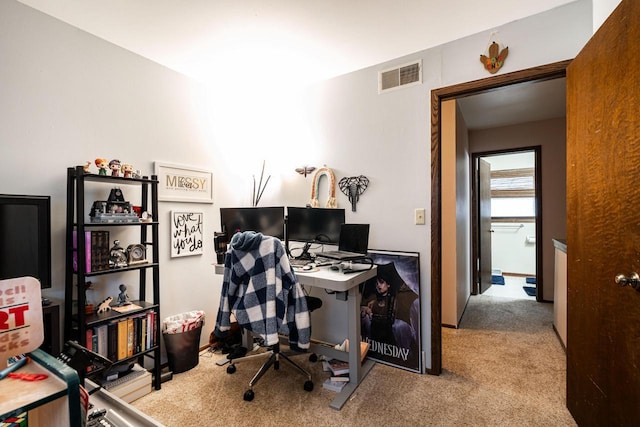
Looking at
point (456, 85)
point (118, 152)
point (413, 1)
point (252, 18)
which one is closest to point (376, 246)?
point (456, 85)

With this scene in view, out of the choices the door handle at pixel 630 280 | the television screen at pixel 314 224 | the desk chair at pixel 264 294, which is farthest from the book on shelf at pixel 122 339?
the door handle at pixel 630 280

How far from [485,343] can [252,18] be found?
324cm

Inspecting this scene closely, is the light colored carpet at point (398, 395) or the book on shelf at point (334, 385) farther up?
the book on shelf at point (334, 385)

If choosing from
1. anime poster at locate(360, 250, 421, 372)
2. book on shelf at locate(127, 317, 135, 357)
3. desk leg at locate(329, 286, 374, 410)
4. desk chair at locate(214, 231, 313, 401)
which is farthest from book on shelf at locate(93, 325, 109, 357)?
anime poster at locate(360, 250, 421, 372)

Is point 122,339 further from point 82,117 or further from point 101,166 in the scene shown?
point 82,117

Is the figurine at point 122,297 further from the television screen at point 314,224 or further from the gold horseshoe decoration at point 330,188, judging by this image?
Answer: the gold horseshoe decoration at point 330,188

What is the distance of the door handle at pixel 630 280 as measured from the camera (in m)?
1.18

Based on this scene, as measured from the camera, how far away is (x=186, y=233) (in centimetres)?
263

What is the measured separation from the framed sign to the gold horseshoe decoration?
949 millimetres

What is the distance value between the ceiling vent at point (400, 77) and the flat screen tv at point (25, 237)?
2377 millimetres

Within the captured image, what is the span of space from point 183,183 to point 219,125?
0.70 m

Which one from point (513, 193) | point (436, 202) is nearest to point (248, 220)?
point (436, 202)

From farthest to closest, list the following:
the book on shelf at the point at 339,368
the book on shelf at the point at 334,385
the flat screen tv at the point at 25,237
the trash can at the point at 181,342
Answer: the trash can at the point at 181,342, the book on shelf at the point at 339,368, the book on shelf at the point at 334,385, the flat screen tv at the point at 25,237

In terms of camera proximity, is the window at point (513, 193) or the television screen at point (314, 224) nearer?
the television screen at point (314, 224)
